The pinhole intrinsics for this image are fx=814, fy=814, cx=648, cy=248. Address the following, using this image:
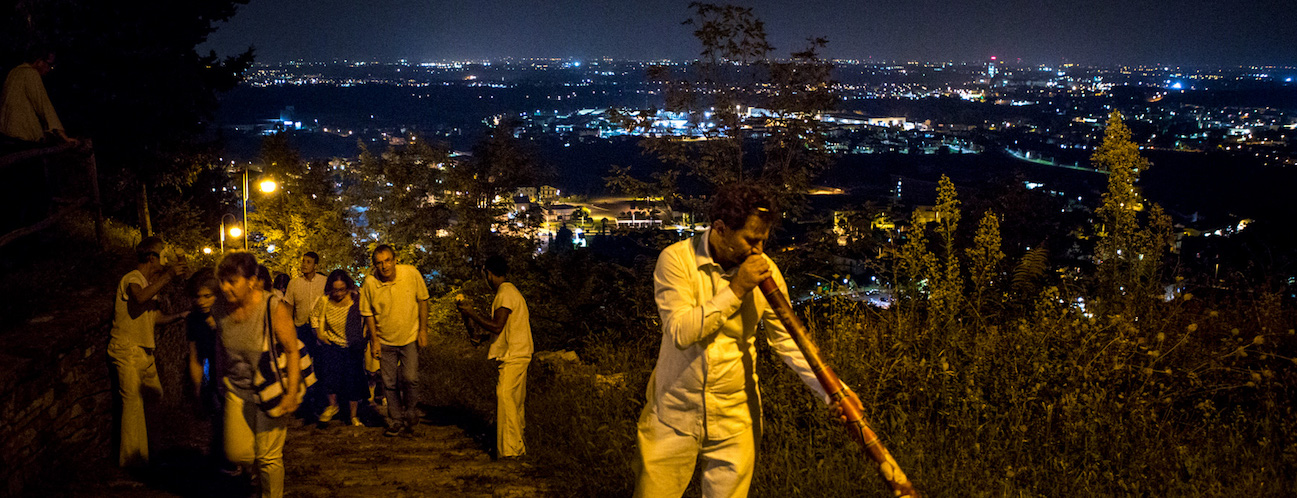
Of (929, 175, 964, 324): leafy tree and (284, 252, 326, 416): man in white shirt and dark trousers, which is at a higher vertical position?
(929, 175, 964, 324): leafy tree

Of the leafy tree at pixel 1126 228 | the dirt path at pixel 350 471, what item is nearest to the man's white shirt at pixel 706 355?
the dirt path at pixel 350 471

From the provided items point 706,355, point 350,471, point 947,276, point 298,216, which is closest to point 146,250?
point 350,471

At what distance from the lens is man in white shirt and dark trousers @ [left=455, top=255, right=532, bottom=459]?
5.82 m

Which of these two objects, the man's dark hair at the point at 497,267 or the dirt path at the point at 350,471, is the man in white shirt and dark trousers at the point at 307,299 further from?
the man's dark hair at the point at 497,267

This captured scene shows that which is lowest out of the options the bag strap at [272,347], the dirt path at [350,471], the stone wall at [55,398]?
the dirt path at [350,471]

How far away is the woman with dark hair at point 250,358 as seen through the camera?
451 centimetres

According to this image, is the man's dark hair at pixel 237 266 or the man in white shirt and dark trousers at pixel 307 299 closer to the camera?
the man's dark hair at pixel 237 266

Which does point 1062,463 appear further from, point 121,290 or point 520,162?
point 520,162

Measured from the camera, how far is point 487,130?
27234 millimetres

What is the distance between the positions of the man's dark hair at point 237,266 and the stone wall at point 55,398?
1.57 metres

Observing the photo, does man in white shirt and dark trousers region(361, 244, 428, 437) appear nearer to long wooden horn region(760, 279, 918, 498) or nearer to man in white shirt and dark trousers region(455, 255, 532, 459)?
man in white shirt and dark trousers region(455, 255, 532, 459)

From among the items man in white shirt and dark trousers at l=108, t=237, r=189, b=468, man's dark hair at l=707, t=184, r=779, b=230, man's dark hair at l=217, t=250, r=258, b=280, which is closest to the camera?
man's dark hair at l=707, t=184, r=779, b=230

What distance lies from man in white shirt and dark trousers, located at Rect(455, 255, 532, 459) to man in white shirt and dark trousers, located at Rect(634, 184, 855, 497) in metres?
2.36

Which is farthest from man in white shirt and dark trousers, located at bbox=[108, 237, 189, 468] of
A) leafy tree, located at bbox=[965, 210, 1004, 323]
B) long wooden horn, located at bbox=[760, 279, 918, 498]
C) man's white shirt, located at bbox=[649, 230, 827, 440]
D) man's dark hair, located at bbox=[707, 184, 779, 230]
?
leafy tree, located at bbox=[965, 210, 1004, 323]
